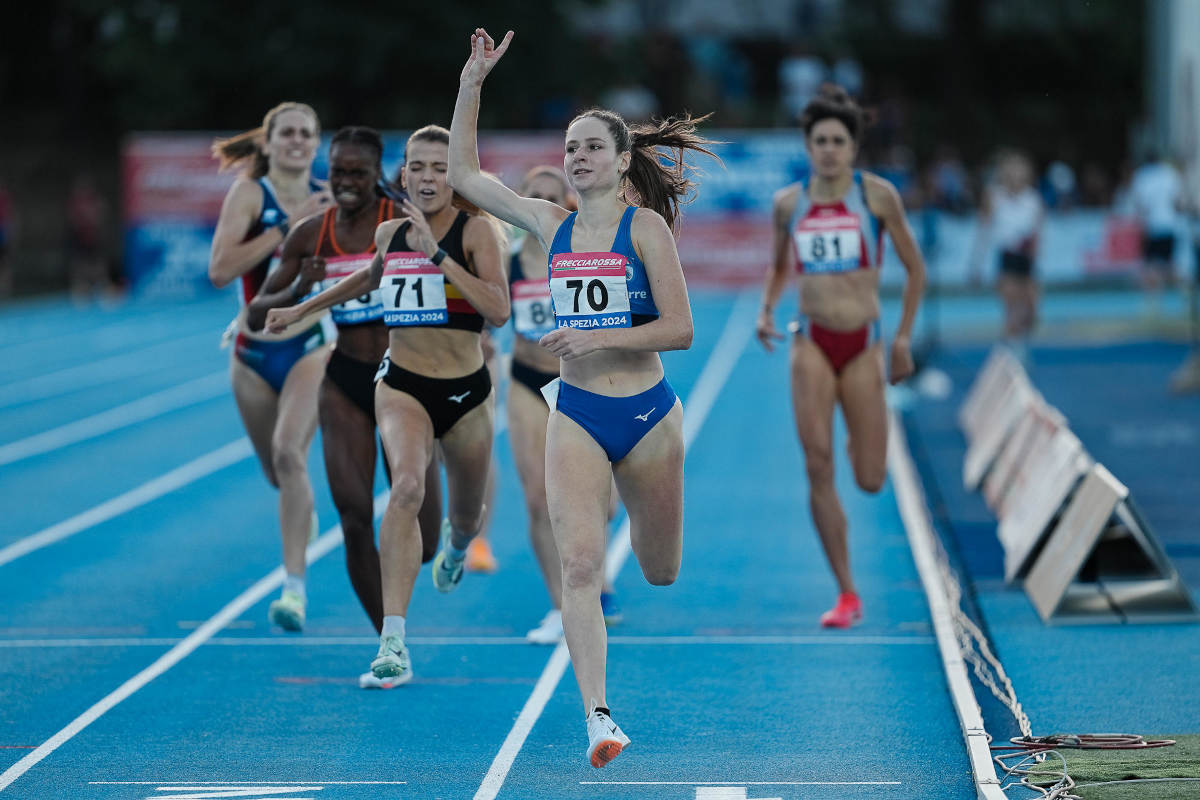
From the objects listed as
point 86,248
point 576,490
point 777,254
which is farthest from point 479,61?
point 86,248

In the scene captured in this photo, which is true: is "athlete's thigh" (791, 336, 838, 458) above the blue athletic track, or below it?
above

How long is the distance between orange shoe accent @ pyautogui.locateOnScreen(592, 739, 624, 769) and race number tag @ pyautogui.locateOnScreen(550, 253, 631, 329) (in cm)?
137

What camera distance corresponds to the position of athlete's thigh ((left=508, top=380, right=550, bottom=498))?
8.33m

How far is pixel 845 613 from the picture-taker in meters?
8.33

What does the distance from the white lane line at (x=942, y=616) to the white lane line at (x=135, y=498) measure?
5168mm

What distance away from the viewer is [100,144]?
42.1m

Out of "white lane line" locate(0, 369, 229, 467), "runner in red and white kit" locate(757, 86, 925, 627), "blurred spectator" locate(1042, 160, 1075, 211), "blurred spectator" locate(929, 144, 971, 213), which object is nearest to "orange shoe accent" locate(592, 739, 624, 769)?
"runner in red and white kit" locate(757, 86, 925, 627)

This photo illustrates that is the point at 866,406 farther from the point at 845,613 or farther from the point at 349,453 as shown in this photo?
the point at 349,453

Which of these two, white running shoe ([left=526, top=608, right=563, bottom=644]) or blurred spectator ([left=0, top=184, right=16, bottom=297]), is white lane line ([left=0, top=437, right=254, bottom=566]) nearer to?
white running shoe ([left=526, top=608, right=563, bottom=644])

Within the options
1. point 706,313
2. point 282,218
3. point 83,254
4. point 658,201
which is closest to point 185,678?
point 282,218

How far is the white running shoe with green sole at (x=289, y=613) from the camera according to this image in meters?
7.71

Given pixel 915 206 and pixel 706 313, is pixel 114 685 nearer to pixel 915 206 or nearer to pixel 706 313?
pixel 706 313

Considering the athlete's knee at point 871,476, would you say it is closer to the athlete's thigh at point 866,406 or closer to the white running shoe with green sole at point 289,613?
the athlete's thigh at point 866,406

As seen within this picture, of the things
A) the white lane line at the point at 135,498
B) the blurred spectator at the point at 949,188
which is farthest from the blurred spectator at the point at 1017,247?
the white lane line at the point at 135,498
